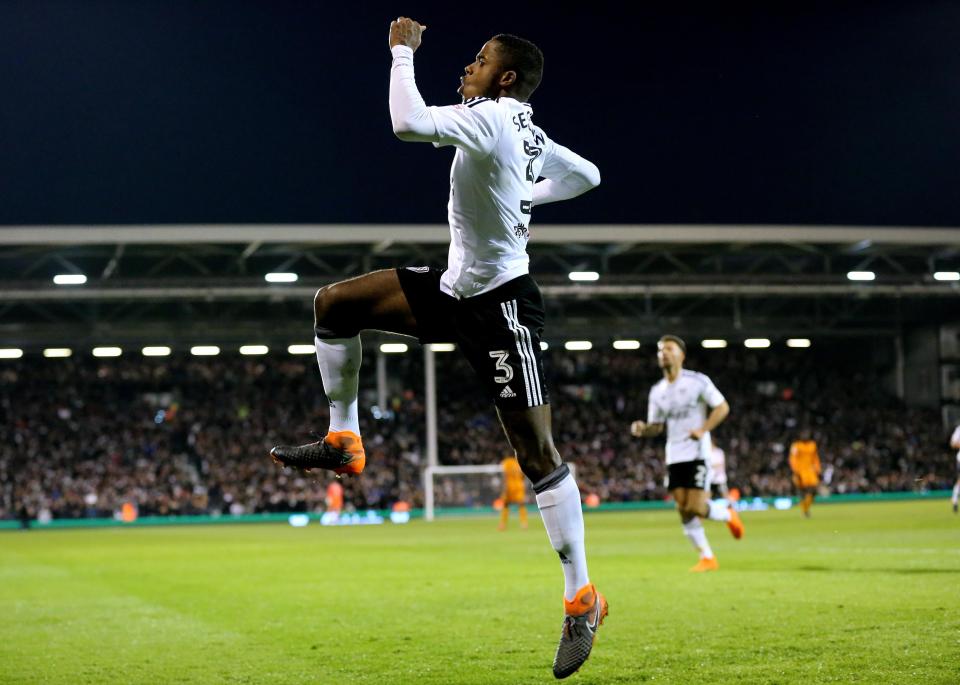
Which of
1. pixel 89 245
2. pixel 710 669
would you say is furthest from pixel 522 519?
pixel 710 669

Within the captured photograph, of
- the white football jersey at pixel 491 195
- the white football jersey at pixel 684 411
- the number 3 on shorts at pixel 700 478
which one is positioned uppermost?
the white football jersey at pixel 491 195

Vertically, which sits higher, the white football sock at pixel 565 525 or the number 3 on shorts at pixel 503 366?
the number 3 on shorts at pixel 503 366

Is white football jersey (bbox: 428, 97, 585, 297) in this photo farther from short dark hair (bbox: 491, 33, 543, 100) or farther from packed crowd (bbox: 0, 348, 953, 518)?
packed crowd (bbox: 0, 348, 953, 518)

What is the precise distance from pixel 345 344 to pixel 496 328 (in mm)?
845

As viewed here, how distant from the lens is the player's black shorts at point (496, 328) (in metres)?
5.18

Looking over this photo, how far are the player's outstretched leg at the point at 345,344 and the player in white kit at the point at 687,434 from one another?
7.52 m

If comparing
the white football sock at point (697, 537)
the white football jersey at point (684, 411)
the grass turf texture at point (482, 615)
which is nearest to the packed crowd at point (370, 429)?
the grass turf texture at point (482, 615)

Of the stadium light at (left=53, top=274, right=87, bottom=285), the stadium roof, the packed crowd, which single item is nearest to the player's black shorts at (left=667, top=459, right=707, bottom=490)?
the stadium roof

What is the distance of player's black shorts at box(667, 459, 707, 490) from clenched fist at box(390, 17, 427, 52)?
8.71 m

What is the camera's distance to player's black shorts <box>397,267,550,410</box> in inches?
204

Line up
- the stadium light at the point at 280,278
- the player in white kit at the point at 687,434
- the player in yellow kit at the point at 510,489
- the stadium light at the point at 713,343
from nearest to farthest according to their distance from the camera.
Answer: the player in white kit at the point at 687,434
the player in yellow kit at the point at 510,489
the stadium light at the point at 280,278
the stadium light at the point at 713,343

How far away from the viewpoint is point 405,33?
5.08 metres

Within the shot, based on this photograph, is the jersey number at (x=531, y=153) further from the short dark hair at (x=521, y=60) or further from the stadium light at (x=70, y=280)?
the stadium light at (x=70, y=280)

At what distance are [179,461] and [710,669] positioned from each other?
36.4 m
